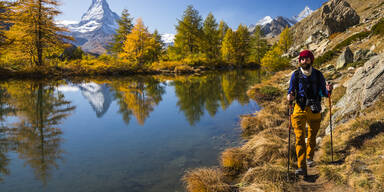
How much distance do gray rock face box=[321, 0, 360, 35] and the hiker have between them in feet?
116

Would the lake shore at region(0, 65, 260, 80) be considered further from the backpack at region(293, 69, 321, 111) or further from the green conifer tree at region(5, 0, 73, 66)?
the backpack at region(293, 69, 321, 111)

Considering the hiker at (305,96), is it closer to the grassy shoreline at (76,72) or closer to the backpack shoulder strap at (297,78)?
the backpack shoulder strap at (297,78)

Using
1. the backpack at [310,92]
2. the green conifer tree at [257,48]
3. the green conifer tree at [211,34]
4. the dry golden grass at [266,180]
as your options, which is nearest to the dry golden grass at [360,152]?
the dry golden grass at [266,180]

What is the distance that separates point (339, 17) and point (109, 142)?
37819mm

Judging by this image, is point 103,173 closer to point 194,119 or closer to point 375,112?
point 194,119

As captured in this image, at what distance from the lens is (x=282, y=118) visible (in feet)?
27.8

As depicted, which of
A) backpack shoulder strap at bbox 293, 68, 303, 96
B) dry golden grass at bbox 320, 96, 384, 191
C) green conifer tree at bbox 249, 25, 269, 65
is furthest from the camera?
green conifer tree at bbox 249, 25, 269, 65

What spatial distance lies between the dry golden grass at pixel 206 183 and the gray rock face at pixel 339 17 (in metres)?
37.3

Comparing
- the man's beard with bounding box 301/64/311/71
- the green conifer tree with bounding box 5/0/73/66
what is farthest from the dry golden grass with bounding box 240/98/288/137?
the green conifer tree with bounding box 5/0/73/66

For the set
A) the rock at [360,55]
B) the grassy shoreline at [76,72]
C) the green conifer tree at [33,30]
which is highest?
the green conifer tree at [33,30]

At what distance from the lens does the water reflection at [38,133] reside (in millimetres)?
5535

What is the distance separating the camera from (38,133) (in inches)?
295

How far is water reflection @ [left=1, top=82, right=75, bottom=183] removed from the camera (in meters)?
5.54

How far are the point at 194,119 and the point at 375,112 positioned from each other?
22.0 ft
